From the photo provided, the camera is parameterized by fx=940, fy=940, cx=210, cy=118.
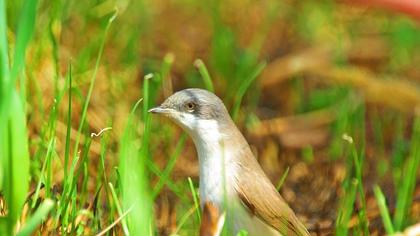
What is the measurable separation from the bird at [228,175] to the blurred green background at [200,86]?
2.6 inches

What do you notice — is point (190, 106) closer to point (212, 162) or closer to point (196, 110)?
point (196, 110)

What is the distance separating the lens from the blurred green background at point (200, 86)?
2096mm

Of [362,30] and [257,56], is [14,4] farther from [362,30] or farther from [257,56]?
[362,30]

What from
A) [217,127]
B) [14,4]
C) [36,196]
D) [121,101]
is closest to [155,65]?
[121,101]

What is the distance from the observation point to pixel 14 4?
3.26 meters

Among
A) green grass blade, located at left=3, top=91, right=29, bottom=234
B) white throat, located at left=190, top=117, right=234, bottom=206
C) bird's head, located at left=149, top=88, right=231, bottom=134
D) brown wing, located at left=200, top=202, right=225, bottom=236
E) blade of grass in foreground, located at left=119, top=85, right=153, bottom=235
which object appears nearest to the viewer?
green grass blade, located at left=3, top=91, right=29, bottom=234

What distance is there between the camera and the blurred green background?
6.88 ft

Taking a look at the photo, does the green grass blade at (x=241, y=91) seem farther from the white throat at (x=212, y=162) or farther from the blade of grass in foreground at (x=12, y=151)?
the blade of grass in foreground at (x=12, y=151)

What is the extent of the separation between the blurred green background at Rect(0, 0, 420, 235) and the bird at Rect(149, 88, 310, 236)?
7 centimetres

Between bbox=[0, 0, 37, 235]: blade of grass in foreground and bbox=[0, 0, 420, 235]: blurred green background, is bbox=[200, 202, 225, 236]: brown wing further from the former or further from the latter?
bbox=[0, 0, 37, 235]: blade of grass in foreground

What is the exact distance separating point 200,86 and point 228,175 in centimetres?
150

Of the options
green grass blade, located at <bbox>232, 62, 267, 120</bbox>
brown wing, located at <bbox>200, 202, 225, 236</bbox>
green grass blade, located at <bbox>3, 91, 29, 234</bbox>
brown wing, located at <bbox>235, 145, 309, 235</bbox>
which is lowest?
brown wing, located at <bbox>235, 145, 309, 235</bbox>

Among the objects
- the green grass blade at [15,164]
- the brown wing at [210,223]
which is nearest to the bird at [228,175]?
the brown wing at [210,223]

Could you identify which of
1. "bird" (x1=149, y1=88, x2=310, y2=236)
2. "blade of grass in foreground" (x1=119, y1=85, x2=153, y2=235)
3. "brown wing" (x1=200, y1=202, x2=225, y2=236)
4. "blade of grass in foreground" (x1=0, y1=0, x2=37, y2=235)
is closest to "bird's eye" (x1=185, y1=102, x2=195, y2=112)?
"bird" (x1=149, y1=88, x2=310, y2=236)
